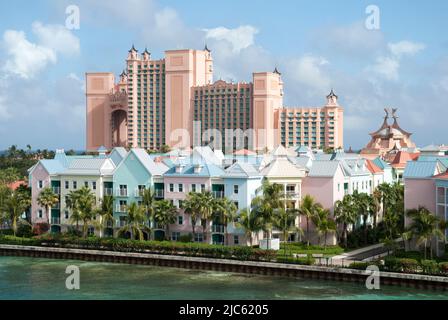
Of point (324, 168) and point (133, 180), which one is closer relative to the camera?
point (324, 168)

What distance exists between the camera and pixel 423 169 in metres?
71.5

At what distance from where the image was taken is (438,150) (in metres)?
84.7

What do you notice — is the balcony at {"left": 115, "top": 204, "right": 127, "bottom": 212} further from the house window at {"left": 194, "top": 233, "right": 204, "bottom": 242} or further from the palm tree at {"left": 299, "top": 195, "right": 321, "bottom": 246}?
the palm tree at {"left": 299, "top": 195, "right": 321, "bottom": 246}

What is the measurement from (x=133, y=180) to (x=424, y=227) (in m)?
32.9

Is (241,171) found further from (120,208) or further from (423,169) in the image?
(423,169)

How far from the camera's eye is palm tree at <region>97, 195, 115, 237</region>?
8181 centimetres

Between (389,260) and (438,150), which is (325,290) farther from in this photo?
(438,150)

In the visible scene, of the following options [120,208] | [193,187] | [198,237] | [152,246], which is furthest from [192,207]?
[120,208]

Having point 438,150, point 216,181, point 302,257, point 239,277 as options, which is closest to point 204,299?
point 239,277

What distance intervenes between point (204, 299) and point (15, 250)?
31.8m

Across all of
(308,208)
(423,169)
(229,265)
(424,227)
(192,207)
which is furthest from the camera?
(192,207)

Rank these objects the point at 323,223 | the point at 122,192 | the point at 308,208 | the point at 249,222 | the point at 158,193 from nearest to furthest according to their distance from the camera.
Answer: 1. the point at 249,222
2. the point at 323,223
3. the point at 308,208
4. the point at 158,193
5. the point at 122,192

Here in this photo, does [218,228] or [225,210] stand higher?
[225,210]
